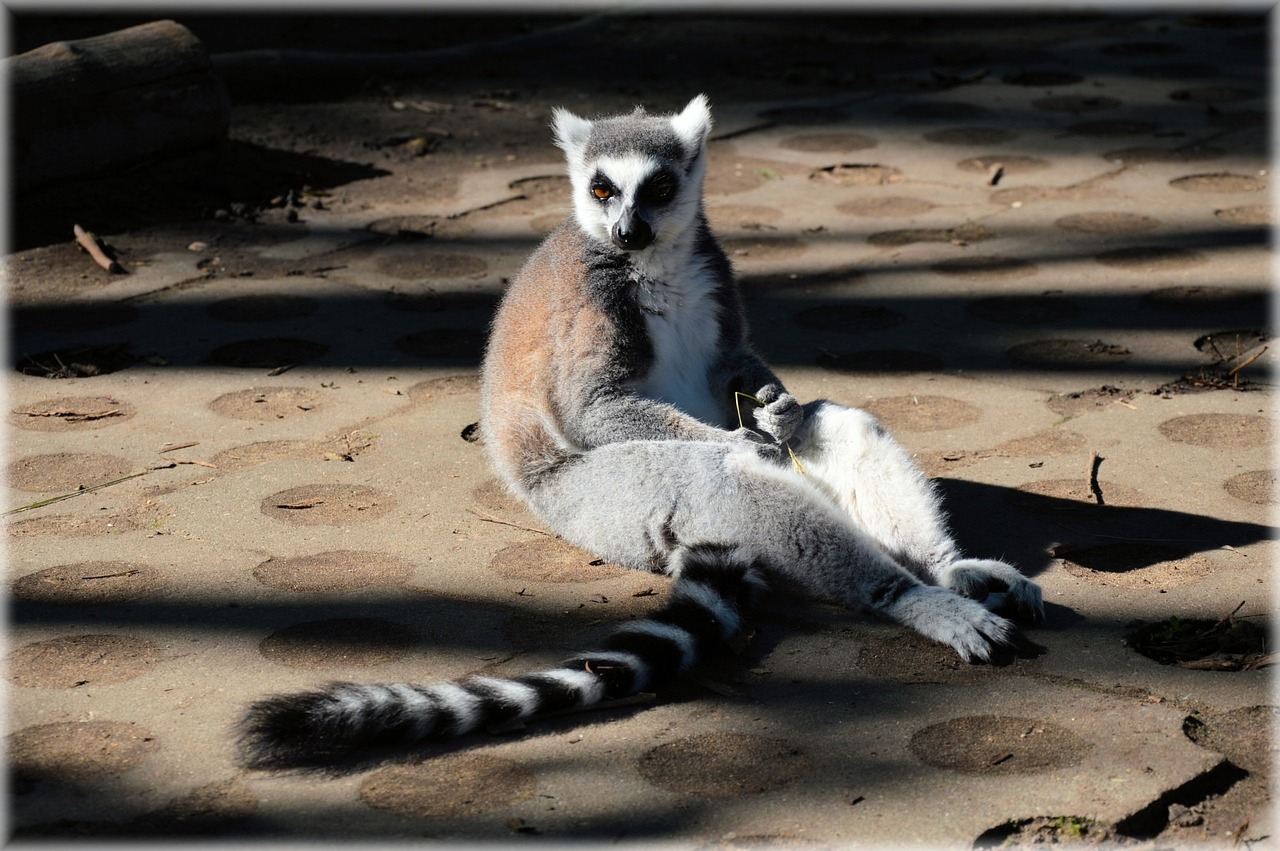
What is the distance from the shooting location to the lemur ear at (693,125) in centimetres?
356

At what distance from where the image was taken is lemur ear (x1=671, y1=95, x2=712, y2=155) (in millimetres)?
3564

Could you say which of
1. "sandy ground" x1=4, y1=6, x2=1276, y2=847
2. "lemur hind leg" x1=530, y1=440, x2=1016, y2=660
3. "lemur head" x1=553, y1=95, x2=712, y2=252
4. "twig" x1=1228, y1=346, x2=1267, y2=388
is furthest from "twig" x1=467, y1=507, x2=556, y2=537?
"twig" x1=1228, y1=346, x2=1267, y2=388

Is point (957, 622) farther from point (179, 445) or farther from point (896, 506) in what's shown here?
point (179, 445)

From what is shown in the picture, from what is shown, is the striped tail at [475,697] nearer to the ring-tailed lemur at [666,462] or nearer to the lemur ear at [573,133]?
the ring-tailed lemur at [666,462]

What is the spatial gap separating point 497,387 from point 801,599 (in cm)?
96

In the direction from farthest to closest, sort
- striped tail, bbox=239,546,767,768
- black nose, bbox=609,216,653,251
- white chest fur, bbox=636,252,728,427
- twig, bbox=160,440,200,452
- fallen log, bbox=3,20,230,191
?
fallen log, bbox=3,20,230,191
twig, bbox=160,440,200,452
white chest fur, bbox=636,252,728,427
black nose, bbox=609,216,653,251
striped tail, bbox=239,546,767,768

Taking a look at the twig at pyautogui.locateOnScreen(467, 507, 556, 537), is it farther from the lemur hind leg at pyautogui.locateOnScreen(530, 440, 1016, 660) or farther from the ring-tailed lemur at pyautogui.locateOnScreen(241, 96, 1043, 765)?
the lemur hind leg at pyautogui.locateOnScreen(530, 440, 1016, 660)

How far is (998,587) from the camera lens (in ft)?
9.98

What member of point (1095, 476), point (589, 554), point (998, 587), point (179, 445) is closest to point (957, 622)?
point (998, 587)

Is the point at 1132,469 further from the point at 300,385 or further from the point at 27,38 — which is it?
the point at 27,38

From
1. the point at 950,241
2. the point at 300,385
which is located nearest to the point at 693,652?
the point at 300,385

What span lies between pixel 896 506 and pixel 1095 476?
852 millimetres

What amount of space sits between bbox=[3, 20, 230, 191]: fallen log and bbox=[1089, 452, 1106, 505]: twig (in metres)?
4.41

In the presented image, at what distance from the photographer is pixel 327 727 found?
94.1 inches
